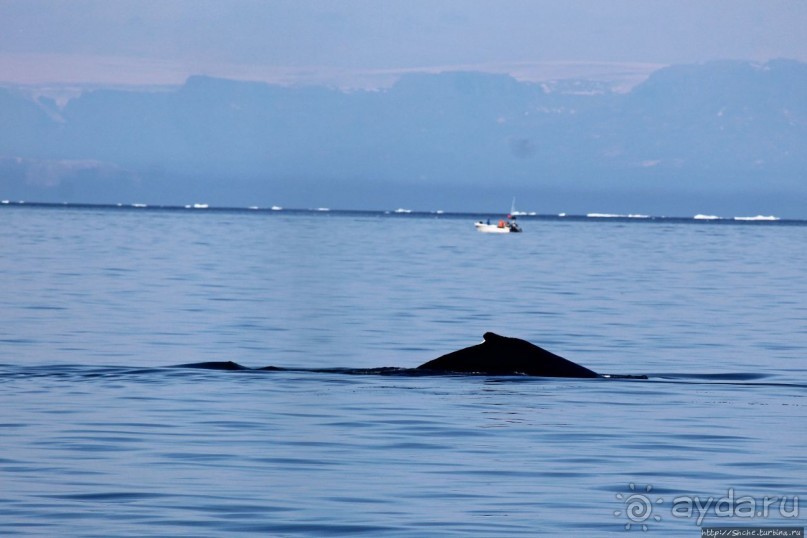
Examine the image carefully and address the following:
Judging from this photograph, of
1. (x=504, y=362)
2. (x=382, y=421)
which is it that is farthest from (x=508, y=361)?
(x=382, y=421)

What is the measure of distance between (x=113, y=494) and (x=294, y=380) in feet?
27.0

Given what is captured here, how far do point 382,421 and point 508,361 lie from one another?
4157mm

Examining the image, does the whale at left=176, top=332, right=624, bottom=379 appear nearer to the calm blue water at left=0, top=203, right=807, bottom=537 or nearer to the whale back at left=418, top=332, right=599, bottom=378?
the whale back at left=418, top=332, right=599, bottom=378

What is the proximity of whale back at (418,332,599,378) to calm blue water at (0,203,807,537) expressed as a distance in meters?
0.48

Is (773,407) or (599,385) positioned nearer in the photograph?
(773,407)

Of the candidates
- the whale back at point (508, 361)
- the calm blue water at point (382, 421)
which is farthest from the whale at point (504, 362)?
the calm blue water at point (382, 421)

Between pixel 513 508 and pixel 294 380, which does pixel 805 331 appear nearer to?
pixel 294 380

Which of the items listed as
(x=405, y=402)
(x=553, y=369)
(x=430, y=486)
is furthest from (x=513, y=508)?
(x=553, y=369)

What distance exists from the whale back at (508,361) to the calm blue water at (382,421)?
48 centimetres

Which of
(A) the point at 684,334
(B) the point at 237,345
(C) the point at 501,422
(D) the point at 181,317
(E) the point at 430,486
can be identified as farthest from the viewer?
(D) the point at 181,317

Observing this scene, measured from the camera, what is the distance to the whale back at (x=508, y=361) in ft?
63.2

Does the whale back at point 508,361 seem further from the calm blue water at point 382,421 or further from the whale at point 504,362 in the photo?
the calm blue water at point 382,421

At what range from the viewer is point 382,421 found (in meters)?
15.6

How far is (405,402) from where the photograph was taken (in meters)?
17.0
